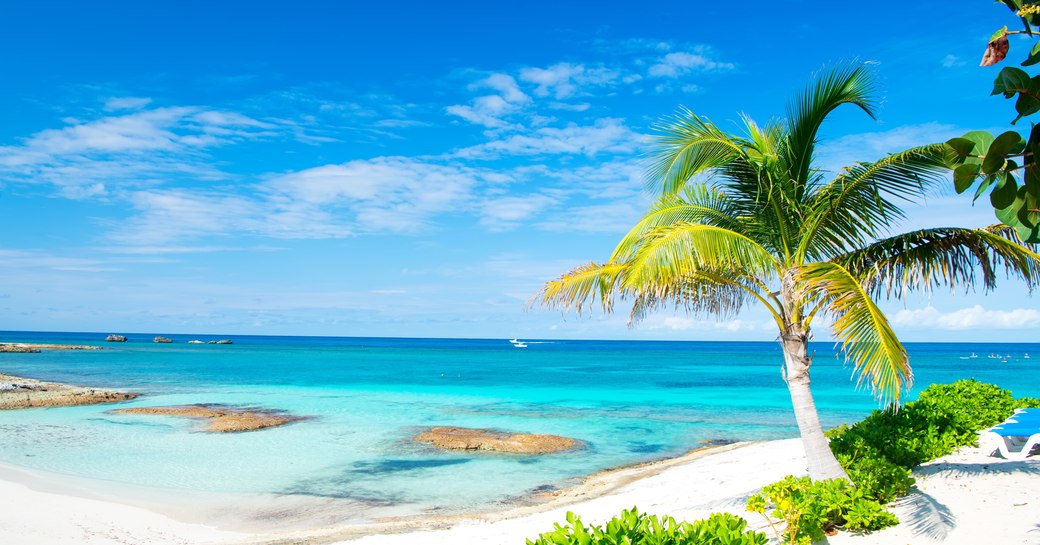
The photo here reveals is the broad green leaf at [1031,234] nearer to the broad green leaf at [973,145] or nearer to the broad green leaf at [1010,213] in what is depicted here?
the broad green leaf at [1010,213]

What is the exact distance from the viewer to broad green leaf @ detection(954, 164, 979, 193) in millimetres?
2152

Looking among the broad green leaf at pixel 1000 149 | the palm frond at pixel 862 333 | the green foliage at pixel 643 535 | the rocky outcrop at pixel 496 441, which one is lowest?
the rocky outcrop at pixel 496 441

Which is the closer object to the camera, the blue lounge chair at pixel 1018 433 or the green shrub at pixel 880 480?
the green shrub at pixel 880 480

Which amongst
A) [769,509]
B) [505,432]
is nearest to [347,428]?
[505,432]

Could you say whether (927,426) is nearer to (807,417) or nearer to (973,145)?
(807,417)

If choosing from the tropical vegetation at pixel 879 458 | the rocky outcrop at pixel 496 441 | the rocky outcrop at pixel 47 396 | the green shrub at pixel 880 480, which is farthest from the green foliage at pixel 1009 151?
the rocky outcrop at pixel 47 396

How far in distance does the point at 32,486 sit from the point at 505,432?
11.9 m

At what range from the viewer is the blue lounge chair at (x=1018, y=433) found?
8297 millimetres

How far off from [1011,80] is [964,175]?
0.33 meters

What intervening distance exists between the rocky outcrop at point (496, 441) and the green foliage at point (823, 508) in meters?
10.7

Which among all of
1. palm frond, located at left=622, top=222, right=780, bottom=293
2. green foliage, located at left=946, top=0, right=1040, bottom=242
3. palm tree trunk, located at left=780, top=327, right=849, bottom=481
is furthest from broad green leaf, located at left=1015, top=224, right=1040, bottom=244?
palm tree trunk, located at left=780, top=327, right=849, bottom=481

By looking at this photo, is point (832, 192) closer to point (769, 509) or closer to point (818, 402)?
point (769, 509)

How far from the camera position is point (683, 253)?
278 inches

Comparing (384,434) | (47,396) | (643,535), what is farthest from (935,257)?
(47,396)
